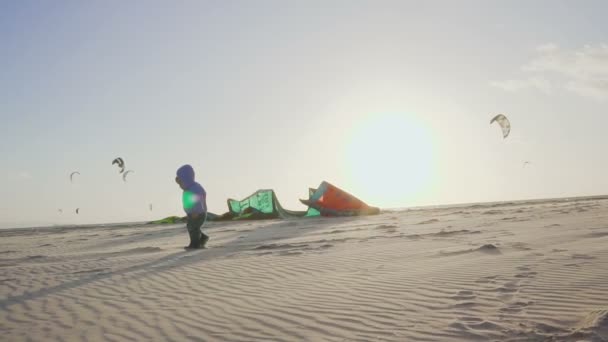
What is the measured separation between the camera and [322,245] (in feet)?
31.3

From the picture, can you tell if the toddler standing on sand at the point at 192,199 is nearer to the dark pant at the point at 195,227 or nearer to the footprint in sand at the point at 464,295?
the dark pant at the point at 195,227

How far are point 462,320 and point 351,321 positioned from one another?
827mm

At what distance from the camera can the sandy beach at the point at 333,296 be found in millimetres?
3609

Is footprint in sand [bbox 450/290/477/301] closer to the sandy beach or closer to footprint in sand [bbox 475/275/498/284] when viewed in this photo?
the sandy beach

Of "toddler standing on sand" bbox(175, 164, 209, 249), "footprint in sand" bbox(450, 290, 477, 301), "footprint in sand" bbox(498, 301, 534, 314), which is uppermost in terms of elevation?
"toddler standing on sand" bbox(175, 164, 209, 249)

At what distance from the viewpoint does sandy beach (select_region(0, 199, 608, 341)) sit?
361 cm

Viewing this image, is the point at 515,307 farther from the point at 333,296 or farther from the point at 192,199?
the point at 192,199

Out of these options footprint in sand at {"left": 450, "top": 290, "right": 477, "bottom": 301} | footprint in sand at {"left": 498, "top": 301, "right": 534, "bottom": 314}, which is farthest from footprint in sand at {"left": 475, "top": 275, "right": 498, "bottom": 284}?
footprint in sand at {"left": 498, "top": 301, "right": 534, "bottom": 314}

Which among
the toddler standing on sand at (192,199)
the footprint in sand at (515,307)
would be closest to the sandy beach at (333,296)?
the footprint in sand at (515,307)

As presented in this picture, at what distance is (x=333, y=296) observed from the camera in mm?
4770

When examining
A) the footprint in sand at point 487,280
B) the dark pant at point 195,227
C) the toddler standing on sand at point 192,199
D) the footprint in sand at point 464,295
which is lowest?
the footprint in sand at point 464,295

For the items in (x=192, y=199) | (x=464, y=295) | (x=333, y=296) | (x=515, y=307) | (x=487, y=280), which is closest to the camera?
(x=515, y=307)

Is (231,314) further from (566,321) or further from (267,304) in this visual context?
(566,321)

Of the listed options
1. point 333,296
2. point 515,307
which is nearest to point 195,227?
point 333,296
